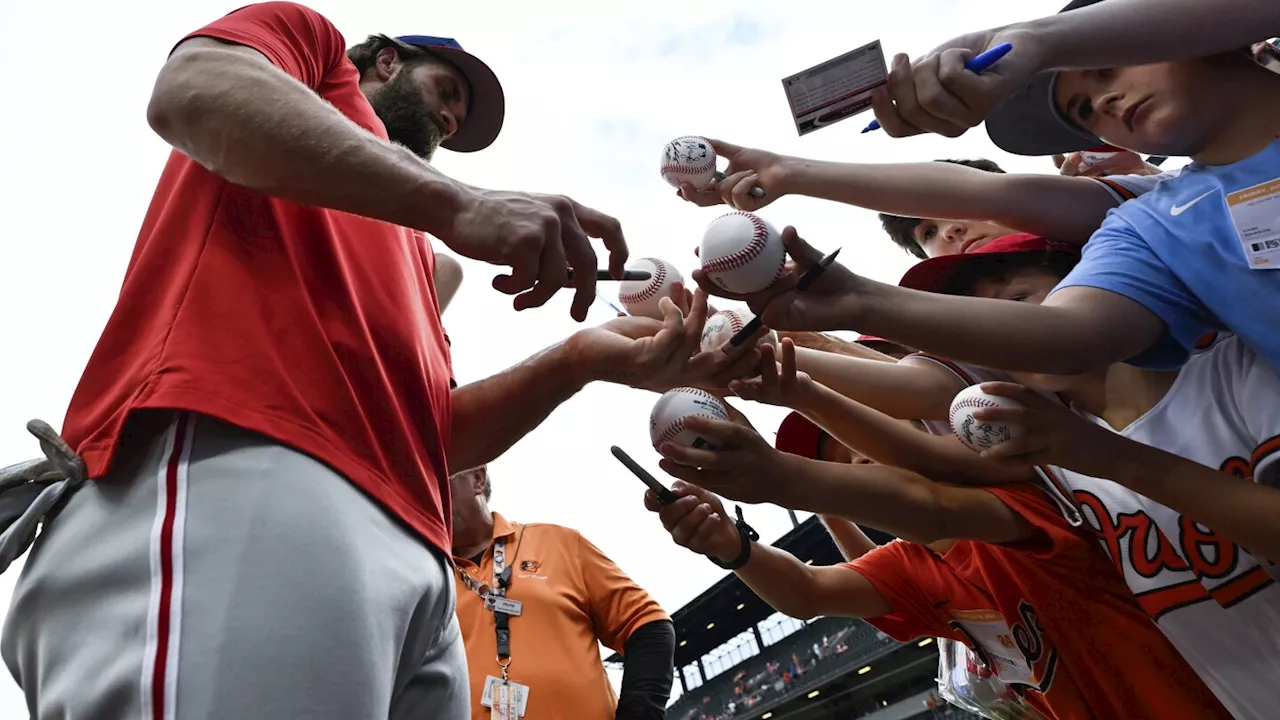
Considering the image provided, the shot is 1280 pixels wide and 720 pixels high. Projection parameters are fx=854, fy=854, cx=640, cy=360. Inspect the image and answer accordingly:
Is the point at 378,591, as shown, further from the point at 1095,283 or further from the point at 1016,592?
the point at 1016,592

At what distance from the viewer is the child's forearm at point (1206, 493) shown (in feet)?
6.65

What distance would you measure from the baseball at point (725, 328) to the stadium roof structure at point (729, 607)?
21663 mm

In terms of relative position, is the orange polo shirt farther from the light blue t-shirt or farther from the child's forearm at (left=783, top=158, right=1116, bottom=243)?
the light blue t-shirt

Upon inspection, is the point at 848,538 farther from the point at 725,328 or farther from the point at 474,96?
the point at 474,96

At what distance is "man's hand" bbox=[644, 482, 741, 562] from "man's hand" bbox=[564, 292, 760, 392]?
82 cm

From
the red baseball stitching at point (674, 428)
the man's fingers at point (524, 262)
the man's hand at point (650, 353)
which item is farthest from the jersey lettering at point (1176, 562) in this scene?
the man's fingers at point (524, 262)

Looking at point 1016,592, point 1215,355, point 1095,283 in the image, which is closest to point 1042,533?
point 1016,592

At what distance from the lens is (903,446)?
2859mm

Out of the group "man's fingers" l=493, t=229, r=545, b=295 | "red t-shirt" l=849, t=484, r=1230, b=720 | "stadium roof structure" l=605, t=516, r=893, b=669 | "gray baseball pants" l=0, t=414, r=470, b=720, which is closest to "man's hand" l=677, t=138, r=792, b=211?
"red t-shirt" l=849, t=484, r=1230, b=720

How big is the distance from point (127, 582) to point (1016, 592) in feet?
9.14

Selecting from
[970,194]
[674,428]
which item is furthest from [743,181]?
[674,428]

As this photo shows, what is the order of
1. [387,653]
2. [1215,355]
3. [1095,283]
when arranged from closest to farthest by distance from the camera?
[387,653], [1095,283], [1215,355]

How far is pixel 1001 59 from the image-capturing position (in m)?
2.18

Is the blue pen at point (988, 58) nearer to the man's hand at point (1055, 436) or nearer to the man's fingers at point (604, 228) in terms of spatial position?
the man's hand at point (1055, 436)
